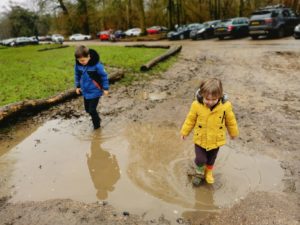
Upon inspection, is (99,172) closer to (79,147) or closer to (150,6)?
(79,147)

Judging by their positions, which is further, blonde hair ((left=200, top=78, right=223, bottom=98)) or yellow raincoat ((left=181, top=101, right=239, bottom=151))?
yellow raincoat ((left=181, top=101, right=239, bottom=151))

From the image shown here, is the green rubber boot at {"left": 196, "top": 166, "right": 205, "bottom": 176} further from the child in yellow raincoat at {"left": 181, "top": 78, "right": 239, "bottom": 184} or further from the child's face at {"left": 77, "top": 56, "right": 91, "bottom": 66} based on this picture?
the child's face at {"left": 77, "top": 56, "right": 91, "bottom": 66}

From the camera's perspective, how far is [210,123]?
3.82m

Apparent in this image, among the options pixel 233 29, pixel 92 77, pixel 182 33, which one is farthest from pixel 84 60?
pixel 182 33

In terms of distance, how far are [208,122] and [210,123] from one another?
3 centimetres

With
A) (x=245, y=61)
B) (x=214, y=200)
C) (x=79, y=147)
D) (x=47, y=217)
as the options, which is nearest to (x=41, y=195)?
(x=47, y=217)

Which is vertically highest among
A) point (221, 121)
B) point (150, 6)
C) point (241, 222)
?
point (150, 6)

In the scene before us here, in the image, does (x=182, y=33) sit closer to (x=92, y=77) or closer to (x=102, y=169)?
(x=92, y=77)

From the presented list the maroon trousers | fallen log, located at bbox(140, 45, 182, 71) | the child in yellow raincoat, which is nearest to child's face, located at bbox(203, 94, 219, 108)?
the child in yellow raincoat

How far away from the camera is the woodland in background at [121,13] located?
Result: 1494 inches

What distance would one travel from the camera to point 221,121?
383 centimetres

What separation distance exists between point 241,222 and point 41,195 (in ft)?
8.04

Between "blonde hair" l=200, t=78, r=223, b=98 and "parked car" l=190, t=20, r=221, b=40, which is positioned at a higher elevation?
"blonde hair" l=200, t=78, r=223, b=98

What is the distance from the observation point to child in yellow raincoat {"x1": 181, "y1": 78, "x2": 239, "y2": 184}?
3.71 meters
